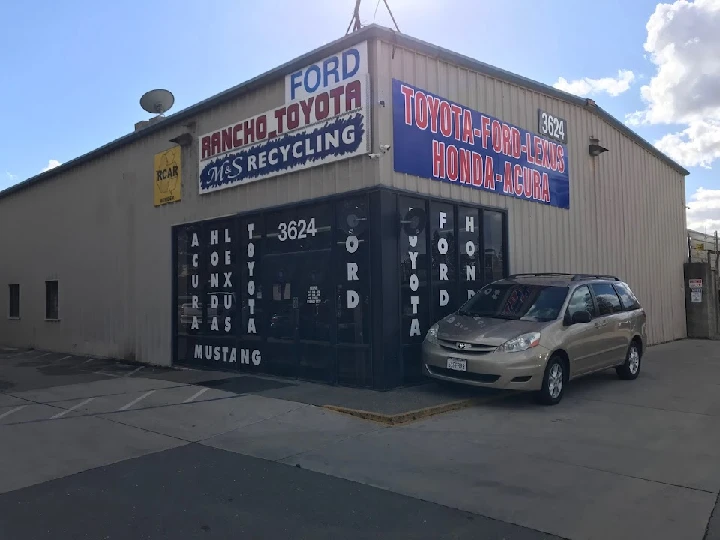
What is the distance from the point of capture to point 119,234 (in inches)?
605

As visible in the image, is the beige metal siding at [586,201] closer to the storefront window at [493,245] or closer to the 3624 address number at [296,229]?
the storefront window at [493,245]

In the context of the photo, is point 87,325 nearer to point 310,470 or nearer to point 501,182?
point 501,182

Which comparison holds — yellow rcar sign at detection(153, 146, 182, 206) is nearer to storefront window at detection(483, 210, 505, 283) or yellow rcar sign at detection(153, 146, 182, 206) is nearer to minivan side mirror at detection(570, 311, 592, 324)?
storefront window at detection(483, 210, 505, 283)

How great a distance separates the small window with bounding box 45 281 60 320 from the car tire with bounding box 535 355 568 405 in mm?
14811

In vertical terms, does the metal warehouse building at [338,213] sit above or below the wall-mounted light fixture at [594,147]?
below

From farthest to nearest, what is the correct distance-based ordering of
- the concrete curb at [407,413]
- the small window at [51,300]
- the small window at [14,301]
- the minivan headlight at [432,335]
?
the small window at [14,301] < the small window at [51,300] < the minivan headlight at [432,335] < the concrete curb at [407,413]

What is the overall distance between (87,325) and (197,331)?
17.2 ft

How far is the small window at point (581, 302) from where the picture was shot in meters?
9.21

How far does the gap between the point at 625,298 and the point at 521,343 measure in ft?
12.3

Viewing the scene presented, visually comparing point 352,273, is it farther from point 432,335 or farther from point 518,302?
point 518,302

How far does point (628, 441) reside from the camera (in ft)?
22.2

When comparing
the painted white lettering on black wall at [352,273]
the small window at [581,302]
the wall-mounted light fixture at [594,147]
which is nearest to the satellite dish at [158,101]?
the painted white lettering on black wall at [352,273]

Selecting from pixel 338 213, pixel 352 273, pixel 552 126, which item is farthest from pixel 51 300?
pixel 552 126

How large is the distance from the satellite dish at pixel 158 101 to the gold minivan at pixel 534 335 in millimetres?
10561
